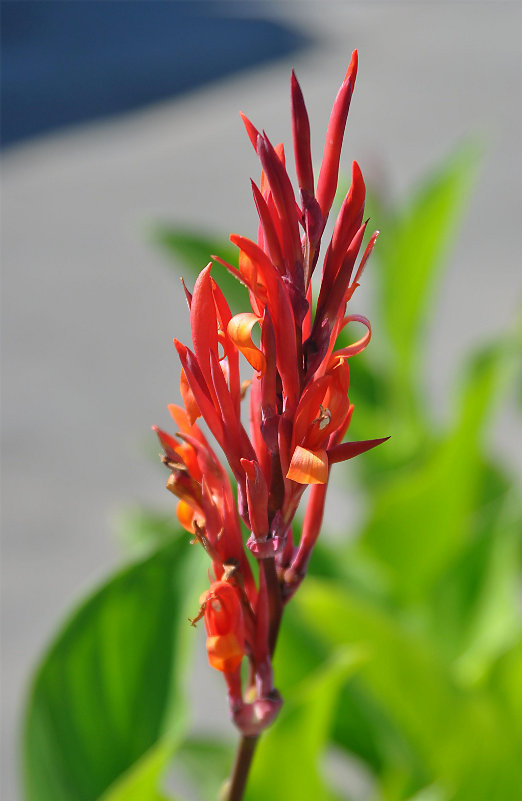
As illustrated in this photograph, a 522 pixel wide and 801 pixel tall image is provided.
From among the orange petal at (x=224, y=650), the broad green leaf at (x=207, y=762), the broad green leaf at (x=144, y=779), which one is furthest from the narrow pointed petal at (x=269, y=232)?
the broad green leaf at (x=207, y=762)

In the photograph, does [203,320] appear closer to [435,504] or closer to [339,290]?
[339,290]

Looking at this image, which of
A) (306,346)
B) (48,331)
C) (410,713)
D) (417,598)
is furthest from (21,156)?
(306,346)

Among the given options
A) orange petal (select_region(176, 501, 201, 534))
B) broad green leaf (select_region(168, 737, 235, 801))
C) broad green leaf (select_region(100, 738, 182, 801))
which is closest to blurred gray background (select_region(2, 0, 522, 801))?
broad green leaf (select_region(168, 737, 235, 801))

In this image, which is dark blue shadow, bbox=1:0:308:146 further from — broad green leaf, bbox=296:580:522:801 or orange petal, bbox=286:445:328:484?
orange petal, bbox=286:445:328:484

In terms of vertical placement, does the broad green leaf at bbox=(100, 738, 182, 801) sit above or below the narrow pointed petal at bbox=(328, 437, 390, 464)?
below

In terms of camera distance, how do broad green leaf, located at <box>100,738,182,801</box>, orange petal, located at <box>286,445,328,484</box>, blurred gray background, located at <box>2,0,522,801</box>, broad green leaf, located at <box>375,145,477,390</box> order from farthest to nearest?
blurred gray background, located at <box>2,0,522,801</box>
broad green leaf, located at <box>375,145,477,390</box>
broad green leaf, located at <box>100,738,182,801</box>
orange petal, located at <box>286,445,328,484</box>

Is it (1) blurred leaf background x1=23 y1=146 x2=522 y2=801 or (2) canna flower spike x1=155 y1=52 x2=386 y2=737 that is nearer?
→ (2) canna flower spike x1=155 y1=52 x2=386 y2=737

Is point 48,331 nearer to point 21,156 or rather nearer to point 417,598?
point 21,156

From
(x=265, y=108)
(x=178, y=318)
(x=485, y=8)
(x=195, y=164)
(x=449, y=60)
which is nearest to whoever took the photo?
(x=178, y=318)
